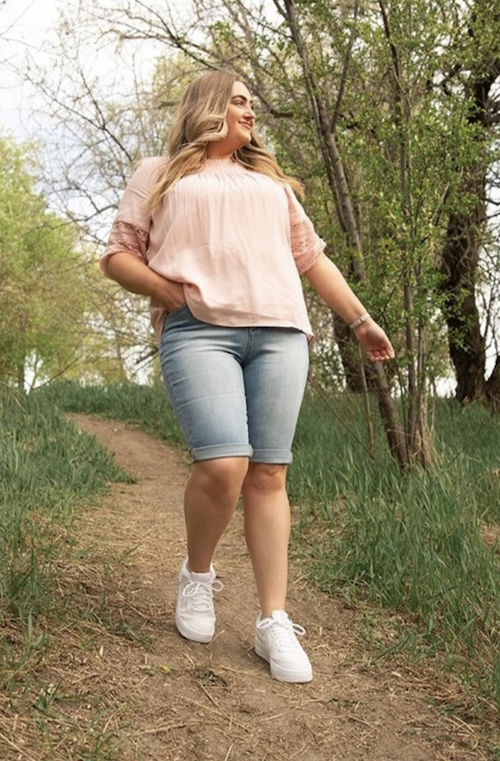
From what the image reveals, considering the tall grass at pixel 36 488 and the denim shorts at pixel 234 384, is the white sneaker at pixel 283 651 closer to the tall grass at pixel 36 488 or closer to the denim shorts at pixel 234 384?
the denim shorts at pixel 234 384

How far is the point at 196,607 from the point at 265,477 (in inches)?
19.9

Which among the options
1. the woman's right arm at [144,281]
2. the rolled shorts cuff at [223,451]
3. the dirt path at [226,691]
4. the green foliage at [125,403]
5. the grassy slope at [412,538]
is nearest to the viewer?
the dirt path at [226,691]

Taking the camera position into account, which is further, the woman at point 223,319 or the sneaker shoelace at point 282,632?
the sneaker shoelace at point 282,632

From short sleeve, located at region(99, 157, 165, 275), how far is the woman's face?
0.63ft

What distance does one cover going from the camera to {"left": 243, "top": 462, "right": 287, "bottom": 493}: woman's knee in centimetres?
279

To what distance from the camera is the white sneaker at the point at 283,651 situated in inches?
111

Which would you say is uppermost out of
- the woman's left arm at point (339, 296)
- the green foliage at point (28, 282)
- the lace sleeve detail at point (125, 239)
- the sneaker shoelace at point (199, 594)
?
the green foliage at point (28, 282)

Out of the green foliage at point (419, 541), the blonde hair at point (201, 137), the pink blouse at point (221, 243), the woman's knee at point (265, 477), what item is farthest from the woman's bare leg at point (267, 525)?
the blonde hair at point (201, 137)

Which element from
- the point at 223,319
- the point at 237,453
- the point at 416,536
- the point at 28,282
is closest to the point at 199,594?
the point at 237,453

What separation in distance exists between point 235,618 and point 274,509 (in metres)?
0.69

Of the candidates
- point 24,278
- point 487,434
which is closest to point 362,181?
point 487,434

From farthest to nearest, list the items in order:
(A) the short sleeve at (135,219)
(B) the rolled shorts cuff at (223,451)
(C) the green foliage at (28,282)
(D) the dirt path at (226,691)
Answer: (C) the green foliage at (28,282) < (A) the short sleeve at (135,219) < (B) the rolled shorts cuff at (223,451) < (D) the dirt path at (226,691)

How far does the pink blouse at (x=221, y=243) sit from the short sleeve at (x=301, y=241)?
126mm

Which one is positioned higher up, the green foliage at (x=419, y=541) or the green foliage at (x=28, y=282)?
the green foliage at (x=28, y=282)
